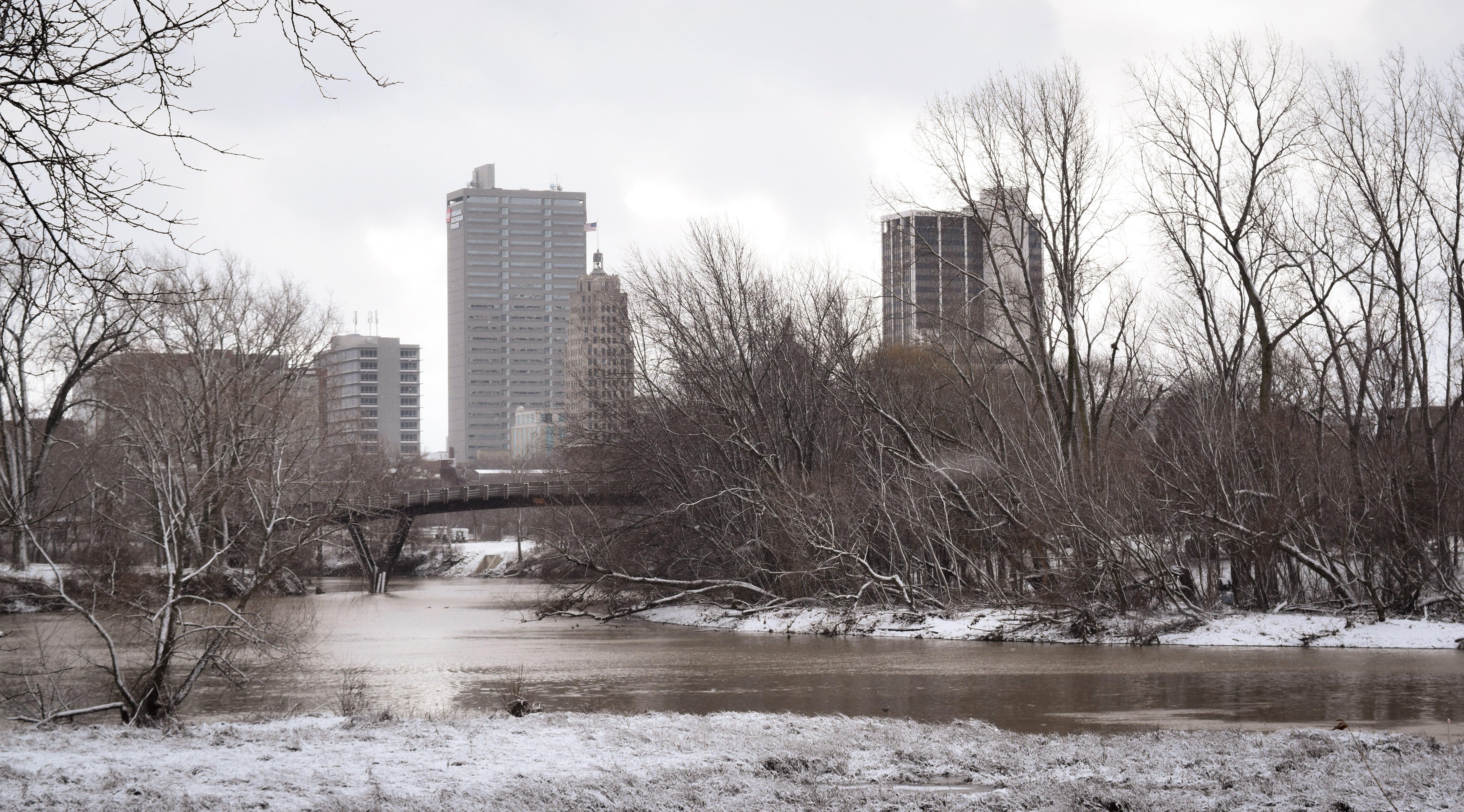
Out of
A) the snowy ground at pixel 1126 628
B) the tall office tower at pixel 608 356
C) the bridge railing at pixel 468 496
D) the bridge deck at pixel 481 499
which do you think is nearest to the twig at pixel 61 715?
the bridge railing at pixel 468 496

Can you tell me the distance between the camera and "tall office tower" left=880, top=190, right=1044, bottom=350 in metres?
34.9

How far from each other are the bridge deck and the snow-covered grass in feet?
25.3

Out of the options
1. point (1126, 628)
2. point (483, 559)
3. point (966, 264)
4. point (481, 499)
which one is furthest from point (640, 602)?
point (483, 559)

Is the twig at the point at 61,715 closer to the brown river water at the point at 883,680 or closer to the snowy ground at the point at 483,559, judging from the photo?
the brown river water at the point at 883,680

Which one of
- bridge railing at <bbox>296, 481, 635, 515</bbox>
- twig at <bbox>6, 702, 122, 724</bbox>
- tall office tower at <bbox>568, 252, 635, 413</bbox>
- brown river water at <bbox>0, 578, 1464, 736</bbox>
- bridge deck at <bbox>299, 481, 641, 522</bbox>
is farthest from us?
tall office tower at <bbox>568, 252, 635, 413</bbox>

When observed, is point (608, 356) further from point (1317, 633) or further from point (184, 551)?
point (184, 551)

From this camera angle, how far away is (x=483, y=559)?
81188 mm

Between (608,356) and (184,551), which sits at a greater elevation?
(608,356)

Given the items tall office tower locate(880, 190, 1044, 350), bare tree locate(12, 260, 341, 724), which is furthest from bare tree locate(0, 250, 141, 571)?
tall office tower locate(880, 190, 1044, 350)

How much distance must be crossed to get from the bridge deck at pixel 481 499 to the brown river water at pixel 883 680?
3317 millimetres

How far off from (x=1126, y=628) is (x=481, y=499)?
140ft

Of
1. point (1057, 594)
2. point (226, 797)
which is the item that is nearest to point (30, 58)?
point (226, 797)

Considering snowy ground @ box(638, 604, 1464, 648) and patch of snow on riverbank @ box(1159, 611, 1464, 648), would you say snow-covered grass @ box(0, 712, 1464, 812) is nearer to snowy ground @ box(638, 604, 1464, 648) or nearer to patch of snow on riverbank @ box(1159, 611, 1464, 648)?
patch of snow on riverbank @ box(1159, 611, 1464, 648)

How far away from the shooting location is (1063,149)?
113 feet
